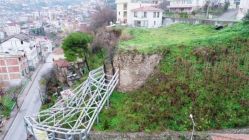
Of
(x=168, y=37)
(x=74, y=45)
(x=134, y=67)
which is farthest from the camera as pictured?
(x=74, y=45)

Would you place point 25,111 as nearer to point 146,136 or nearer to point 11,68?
point 11,68

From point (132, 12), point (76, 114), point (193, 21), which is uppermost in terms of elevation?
point (132, 12)

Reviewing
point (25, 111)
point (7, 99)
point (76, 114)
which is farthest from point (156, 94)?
point (7, 99)

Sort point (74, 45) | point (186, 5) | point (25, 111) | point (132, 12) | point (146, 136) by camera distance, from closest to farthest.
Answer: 1. point (146, 136)
2. point (74, 45)
3. point (25, 111)
4. point (132, 12)
5. point (186, 5)

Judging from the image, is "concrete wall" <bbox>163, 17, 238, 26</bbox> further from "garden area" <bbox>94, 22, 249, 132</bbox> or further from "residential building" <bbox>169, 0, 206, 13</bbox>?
"residential building" <bbox>169, 0, 206, 13</bbox>

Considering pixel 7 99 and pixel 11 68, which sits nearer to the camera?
pixel 7 99

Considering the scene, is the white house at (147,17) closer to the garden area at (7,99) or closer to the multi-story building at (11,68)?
the multi-story building at (11,68)

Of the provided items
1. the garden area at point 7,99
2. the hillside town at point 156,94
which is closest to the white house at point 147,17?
the hillside town at point 156,94

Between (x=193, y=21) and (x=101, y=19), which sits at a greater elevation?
(x=101, y=19)
